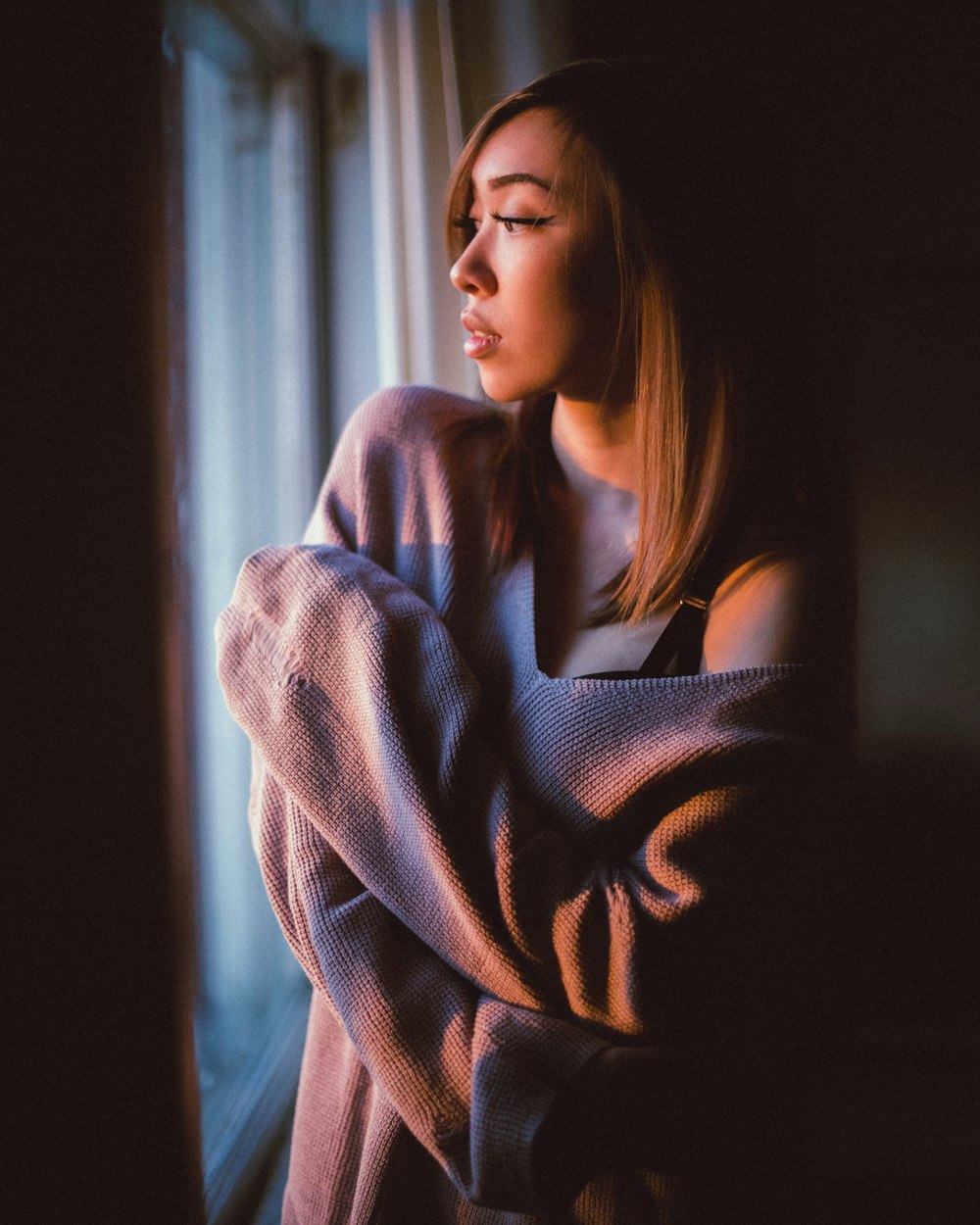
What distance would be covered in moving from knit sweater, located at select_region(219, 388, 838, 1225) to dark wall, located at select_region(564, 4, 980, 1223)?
1.95ft

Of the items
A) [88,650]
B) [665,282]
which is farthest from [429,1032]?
[665,282]

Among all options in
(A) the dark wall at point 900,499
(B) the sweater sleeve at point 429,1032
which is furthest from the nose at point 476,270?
(A) the dark wall at point 900,499

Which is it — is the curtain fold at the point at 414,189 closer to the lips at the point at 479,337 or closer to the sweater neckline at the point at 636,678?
the lips at the point at 479,337

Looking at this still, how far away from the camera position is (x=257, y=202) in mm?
1187

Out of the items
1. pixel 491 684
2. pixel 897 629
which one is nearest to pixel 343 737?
pixel 491 684

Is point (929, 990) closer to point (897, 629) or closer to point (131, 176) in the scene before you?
point (897, 629)

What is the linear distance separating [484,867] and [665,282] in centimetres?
49

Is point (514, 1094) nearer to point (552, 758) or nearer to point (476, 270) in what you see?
point (552, 758)

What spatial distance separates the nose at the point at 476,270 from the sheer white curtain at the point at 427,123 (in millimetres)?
314

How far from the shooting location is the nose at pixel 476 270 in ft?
2.23

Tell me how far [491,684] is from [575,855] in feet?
0.54

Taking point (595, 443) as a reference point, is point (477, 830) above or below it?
below

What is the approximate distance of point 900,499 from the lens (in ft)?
3.75

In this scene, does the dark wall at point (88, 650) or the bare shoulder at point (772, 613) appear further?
the bare shoulder at point (772, 613)
